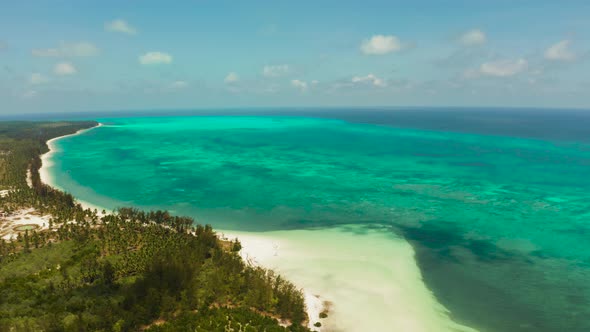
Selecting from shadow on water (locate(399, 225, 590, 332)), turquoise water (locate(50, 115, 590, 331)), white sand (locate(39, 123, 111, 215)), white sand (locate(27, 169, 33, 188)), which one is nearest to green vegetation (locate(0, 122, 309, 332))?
white sand (locate(39, 123, 111, 215))

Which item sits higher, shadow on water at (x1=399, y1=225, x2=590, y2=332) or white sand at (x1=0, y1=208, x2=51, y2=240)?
white sand at (x1=0, y1=208, x2=51, y2=240)

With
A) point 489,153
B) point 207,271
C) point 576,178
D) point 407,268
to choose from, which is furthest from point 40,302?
point 489,153

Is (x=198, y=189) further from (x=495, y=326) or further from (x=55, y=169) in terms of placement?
(x=495, y=326)

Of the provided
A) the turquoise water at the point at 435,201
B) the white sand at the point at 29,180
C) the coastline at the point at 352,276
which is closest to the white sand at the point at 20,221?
the turquoise water at the point at 435,201

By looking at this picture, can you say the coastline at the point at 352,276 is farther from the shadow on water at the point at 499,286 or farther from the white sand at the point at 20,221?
the white sand at the point at 20,221

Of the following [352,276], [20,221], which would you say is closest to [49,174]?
[20,221]

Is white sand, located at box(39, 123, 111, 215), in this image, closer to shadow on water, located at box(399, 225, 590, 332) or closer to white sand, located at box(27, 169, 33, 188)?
white sand, located at box(27, 169, 33, 188)
